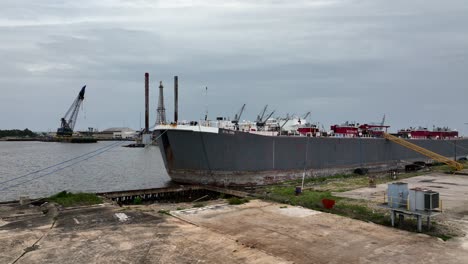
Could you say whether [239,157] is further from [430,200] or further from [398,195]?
[430,200]

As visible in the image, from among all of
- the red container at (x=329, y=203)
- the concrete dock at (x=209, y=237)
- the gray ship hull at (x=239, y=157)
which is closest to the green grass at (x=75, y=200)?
the concrete dock at (x=209, y=237)

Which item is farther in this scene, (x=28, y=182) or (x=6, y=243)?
(x=28, y=182)

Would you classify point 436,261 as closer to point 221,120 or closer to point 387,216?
point 387,216

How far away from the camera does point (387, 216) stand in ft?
48.2

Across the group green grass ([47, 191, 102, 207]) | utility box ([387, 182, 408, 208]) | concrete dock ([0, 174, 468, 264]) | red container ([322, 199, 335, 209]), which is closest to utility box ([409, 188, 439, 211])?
utility box ([387, 182, 408, 208])

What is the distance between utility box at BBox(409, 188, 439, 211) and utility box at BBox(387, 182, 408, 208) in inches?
16.1

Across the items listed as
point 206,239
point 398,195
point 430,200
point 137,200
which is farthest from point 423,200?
point 137,200

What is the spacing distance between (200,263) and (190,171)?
64.6 feet

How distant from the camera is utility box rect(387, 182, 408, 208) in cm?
1326

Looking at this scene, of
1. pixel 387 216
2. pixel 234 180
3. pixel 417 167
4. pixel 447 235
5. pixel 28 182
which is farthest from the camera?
pixel 417 167

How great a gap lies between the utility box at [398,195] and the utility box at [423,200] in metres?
0.41

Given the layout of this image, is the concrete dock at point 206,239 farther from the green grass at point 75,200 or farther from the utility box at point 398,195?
the green grass at point 75,200

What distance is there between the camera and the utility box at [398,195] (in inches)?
522

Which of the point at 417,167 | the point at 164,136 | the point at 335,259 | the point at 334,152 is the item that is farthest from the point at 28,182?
the point at 417,167
